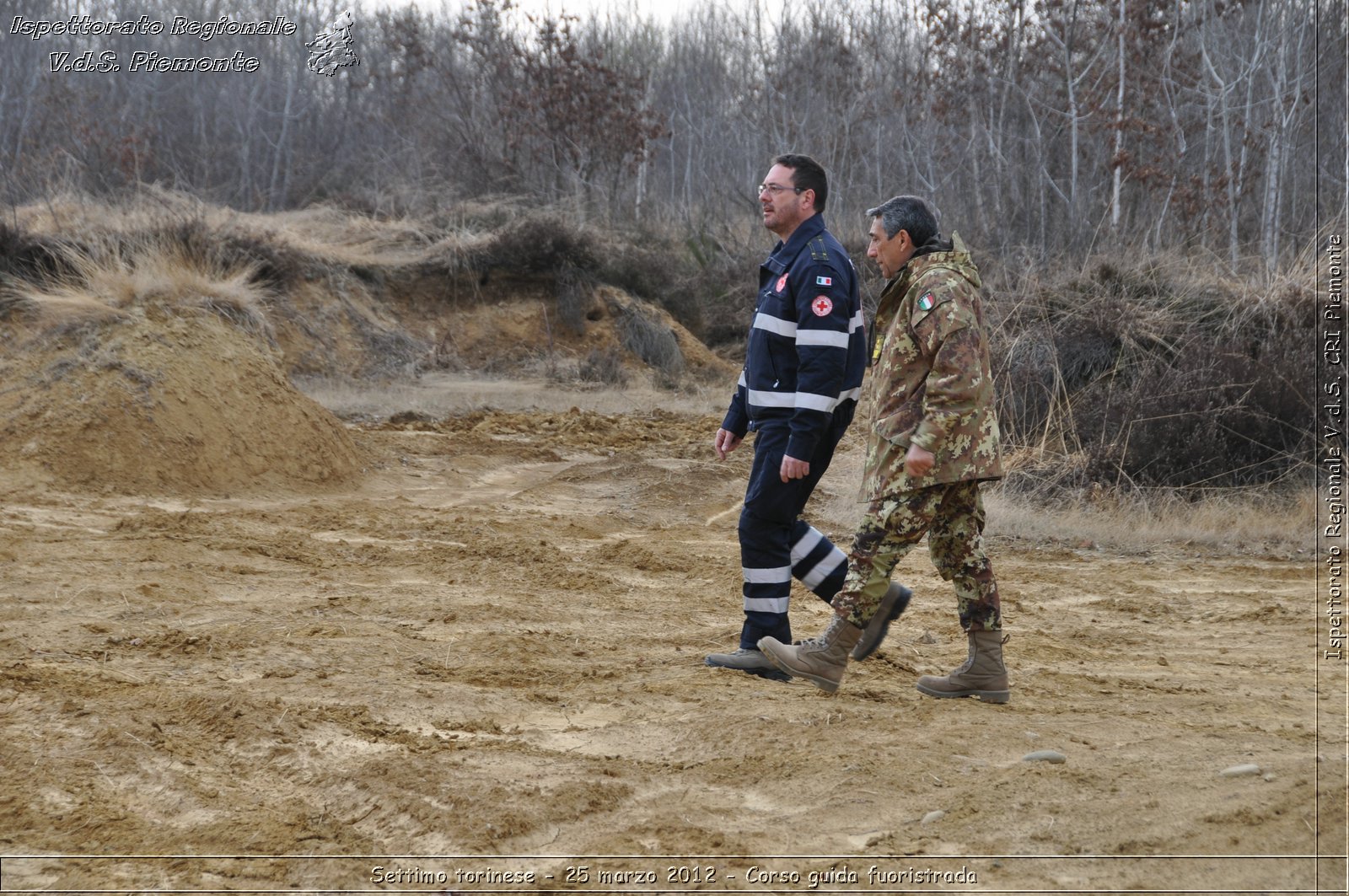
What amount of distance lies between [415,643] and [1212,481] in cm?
701

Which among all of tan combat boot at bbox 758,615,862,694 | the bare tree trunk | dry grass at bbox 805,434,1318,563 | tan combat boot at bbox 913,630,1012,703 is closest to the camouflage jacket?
tan combat boot at bbox 758,615,862,694

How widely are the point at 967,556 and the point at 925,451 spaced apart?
1.74ft

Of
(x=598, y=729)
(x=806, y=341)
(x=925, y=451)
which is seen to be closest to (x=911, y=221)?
(x=806, y=341)

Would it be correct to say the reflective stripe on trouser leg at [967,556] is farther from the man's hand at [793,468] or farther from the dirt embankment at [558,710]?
the man's hand at [793,468]

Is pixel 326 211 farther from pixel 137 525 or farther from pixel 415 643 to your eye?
pixel 415 643

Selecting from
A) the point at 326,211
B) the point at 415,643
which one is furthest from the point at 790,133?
the point at 415,643

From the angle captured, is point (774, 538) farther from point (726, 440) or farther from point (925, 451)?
point (925, 451)

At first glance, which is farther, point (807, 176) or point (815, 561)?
point (815, 561)

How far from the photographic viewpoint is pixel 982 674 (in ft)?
14.9

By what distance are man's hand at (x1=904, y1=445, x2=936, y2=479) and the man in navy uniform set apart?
1.42ft

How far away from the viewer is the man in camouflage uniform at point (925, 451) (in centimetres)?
424

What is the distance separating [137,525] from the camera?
26.1 ft

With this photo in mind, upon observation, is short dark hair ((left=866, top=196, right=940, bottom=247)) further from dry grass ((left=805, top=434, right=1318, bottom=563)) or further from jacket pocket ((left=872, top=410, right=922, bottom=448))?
dry grass ((left=805, top=434, right=1318, bottom=563))

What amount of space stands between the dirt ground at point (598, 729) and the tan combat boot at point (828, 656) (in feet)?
0.28
